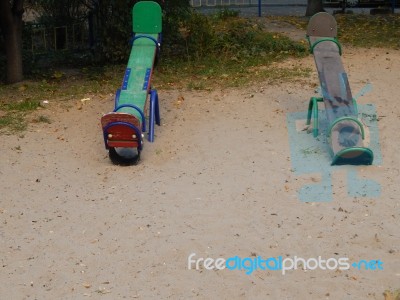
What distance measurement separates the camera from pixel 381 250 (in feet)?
16.6

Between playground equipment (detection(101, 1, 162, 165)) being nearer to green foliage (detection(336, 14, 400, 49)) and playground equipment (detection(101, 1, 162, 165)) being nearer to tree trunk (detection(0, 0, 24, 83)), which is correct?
tree trunk (detection(0, 0, 24, 83))

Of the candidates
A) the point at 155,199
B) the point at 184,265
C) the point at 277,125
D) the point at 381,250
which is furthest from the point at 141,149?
the point at 381,250

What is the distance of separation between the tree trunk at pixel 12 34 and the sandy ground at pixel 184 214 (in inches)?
95.3

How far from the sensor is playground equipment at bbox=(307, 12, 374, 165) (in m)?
6.63

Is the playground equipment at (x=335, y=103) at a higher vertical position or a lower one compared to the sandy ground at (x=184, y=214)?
higher

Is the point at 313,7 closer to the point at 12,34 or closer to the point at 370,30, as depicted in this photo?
the point at 370,30

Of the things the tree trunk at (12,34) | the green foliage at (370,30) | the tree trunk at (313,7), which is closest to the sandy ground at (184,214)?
the tree trunk at (12,34)

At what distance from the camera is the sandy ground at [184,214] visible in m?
4.73

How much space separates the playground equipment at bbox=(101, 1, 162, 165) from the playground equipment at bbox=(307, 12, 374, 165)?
1833 mm

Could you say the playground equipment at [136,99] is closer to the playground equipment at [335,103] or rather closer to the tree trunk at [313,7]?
the playground equipment at [335,103]

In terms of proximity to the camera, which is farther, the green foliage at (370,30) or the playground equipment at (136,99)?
the green foliage at (370,30)

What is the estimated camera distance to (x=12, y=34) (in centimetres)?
1027

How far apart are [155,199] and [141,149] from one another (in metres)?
1.07

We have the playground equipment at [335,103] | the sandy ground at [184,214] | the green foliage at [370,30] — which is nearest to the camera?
the sandy ground at [184,214]
